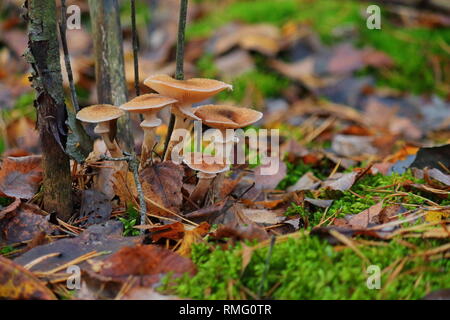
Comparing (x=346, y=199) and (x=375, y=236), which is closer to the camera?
(x=375, y=236)

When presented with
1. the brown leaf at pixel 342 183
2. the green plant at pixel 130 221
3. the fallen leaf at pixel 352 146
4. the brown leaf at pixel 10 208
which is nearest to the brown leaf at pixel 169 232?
the green plant at pixel 130 221

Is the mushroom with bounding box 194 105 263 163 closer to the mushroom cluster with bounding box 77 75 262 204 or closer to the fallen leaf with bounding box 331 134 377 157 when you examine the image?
the mushroom cluster with bounding box 77 75 262 204

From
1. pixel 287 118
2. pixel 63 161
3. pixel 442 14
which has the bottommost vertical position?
pixel 287 118

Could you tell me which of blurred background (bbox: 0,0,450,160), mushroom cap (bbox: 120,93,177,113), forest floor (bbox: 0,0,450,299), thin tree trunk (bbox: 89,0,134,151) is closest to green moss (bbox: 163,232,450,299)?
forest floor (bbox: 0,0,450,299)

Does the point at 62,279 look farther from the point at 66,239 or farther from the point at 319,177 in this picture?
the point at 319,177

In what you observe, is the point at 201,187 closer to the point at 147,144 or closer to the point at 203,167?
the point at 203,167
